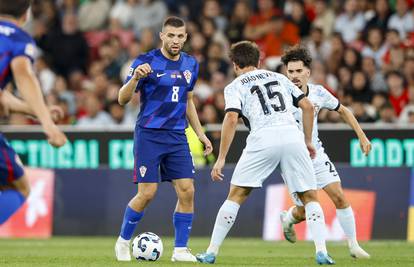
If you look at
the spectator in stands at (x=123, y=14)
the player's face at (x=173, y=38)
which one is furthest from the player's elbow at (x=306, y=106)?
the spectator in stands at (x=123, y=14)

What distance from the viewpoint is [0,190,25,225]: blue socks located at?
889cm

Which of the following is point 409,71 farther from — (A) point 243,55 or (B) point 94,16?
(A) point 243,55

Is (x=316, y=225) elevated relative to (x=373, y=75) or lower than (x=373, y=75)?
lower

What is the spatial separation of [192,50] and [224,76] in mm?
998

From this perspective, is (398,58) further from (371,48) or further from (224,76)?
(224,76)

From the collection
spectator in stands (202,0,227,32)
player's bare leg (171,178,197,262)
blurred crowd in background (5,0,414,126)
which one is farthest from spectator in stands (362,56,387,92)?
player's bare leg (171,178,197,262)

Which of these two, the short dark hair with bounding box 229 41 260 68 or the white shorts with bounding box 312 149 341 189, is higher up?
the short dark hair with bounding box 229 41 260 68

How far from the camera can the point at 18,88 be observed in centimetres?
848

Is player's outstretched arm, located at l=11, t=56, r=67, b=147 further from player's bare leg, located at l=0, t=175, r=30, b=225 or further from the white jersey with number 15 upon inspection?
the white jersey with number 15

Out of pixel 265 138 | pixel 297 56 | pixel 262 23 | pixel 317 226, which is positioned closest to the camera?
pixel 317 226

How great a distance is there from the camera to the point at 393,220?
1634 cm

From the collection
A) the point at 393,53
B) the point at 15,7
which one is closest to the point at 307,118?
the point at 15,7

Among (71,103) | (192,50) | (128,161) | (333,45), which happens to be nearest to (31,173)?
(128,161)

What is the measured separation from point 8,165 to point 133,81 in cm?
256
